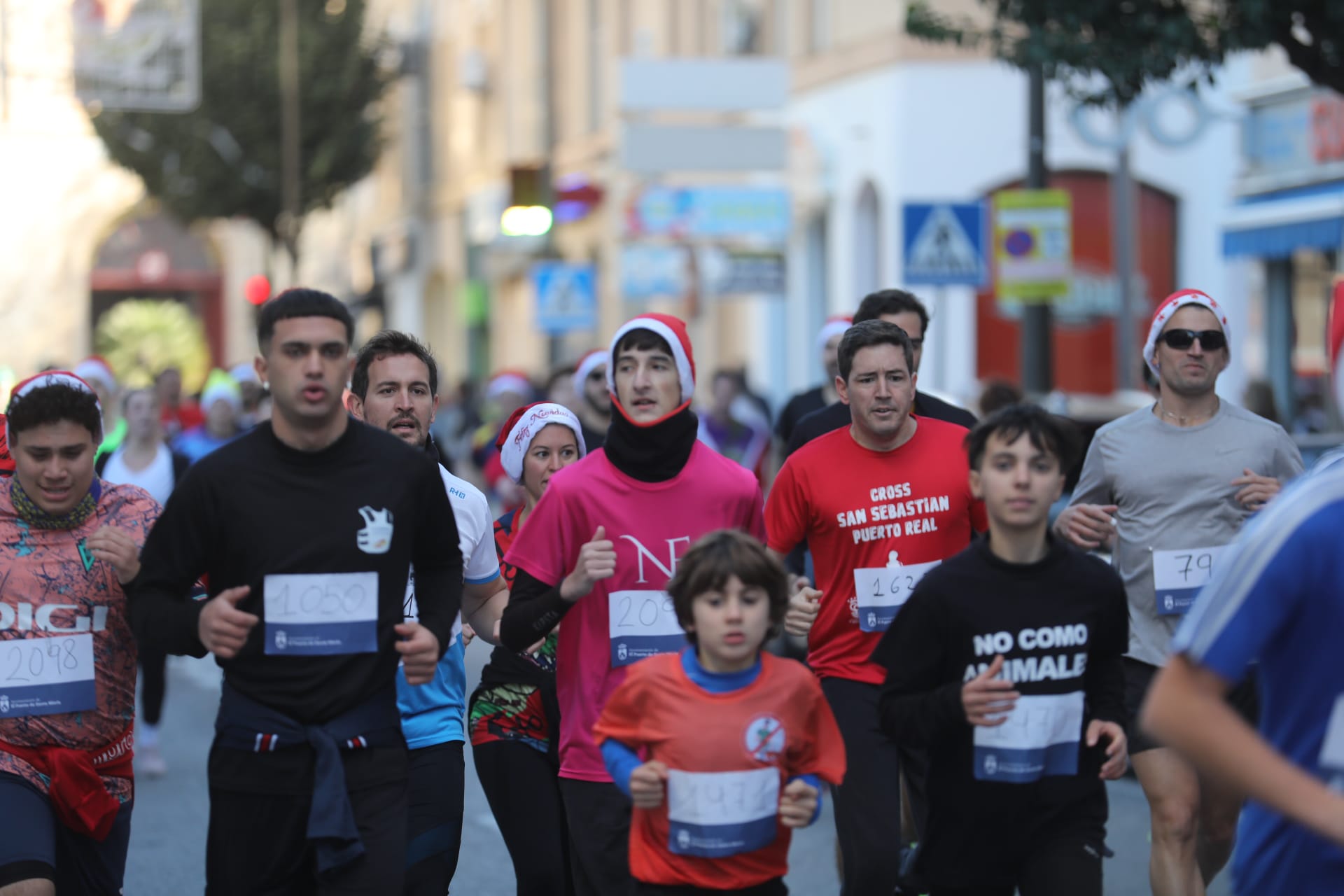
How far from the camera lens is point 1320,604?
3162mm

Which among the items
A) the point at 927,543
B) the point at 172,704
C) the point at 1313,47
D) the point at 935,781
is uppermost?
the point at 1313,47

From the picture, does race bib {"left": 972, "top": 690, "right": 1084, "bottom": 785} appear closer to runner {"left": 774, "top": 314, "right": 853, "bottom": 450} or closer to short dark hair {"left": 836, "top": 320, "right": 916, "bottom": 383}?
short dark hair {"left": 836, "top": 320, "right": 916, "bottom": 383}

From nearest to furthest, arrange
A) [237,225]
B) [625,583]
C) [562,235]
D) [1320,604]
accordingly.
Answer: [1320,604] < [625,583] < [562,235] < [237,225]

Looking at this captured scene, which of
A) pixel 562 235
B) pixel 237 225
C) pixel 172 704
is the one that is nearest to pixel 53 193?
pixel 237 225

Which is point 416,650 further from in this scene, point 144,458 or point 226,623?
point 144,458

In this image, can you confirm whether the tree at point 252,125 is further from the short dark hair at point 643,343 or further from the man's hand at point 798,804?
the man's hand at point 798,804

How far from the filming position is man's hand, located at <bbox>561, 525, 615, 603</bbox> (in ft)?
17.0

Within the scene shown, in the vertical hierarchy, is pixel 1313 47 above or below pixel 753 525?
above

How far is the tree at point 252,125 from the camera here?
150ft

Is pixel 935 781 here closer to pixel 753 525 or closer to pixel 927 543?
pixel 753 525

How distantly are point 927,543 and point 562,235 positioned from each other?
107 ft

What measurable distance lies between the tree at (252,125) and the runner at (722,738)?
41.9 meters

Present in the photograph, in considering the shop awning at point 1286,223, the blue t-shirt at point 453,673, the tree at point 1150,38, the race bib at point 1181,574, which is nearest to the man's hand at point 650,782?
the blue t-shirt at point 453,673

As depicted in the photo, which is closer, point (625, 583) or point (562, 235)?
point (625, 583)
